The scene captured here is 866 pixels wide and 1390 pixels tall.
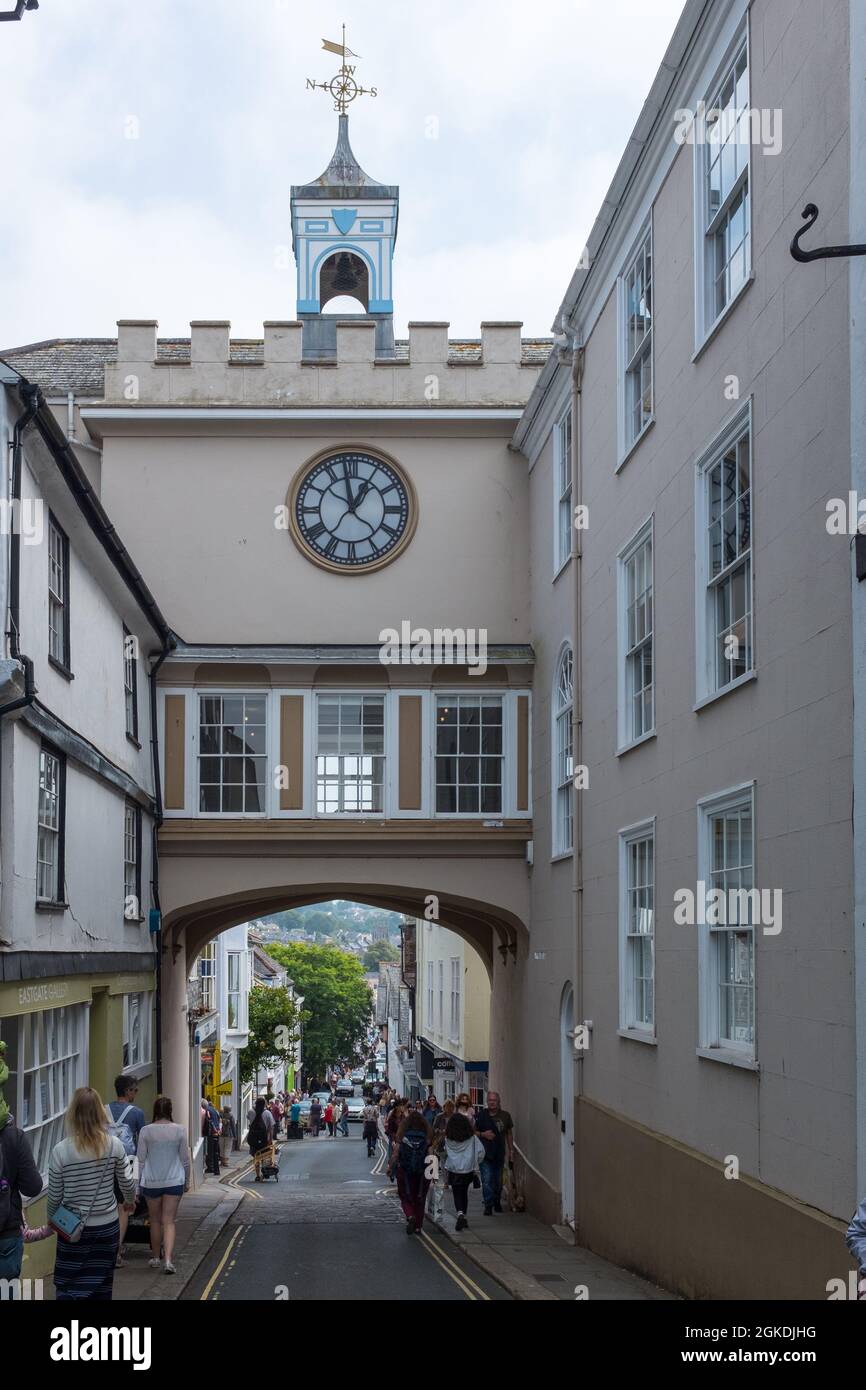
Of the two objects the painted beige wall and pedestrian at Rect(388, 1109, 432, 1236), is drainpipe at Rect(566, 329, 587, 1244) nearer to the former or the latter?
pedestrian at Rect(388, 1109, 432, 1236)

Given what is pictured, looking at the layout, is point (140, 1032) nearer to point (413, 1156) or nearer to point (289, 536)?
point (413, 1156)

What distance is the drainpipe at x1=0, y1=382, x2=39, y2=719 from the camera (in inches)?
491

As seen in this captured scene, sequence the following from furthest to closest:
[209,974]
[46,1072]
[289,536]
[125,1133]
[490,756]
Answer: [209,974] → [289,536] → [490,756] → [46,1072] → [125,1133]

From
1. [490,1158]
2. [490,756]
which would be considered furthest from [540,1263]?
[490,756]

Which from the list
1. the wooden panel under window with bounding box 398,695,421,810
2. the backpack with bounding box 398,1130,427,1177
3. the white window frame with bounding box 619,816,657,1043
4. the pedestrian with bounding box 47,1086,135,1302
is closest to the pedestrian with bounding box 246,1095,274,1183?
the wooden panel under window with bounding box 398,695,421,810

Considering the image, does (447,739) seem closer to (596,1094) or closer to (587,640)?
(587,640)

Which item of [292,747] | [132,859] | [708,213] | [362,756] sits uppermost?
[708,213]

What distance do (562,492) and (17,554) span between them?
9029mm

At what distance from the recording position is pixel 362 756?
22.5 metres

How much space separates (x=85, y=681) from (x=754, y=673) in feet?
25.5

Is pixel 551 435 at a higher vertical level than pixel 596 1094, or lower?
higher

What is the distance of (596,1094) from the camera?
1686 cm

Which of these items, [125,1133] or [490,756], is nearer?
[125,1133]
